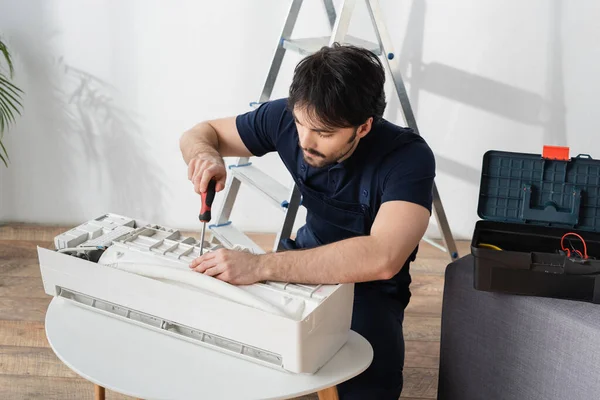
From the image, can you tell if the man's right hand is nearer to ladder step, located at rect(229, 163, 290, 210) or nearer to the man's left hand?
the man's left hand

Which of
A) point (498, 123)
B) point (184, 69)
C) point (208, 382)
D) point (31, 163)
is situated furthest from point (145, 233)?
point (498, 123)

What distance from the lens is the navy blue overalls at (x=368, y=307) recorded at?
174 cm

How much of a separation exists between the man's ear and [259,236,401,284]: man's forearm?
0.90 feet

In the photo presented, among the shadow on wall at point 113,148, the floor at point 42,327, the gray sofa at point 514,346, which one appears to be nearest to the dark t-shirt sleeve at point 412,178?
the gray sofa at point 514,346

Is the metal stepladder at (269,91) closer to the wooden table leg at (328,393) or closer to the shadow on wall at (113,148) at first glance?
the shadow on wall at (113,148)

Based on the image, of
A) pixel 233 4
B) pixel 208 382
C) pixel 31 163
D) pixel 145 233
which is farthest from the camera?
pixel 31 163

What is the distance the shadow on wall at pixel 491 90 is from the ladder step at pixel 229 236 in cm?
86

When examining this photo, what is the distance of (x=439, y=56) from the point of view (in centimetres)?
305

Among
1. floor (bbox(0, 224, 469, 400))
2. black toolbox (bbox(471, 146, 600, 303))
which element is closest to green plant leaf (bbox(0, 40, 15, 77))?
floor (bbox(0, 224, 469, 400))

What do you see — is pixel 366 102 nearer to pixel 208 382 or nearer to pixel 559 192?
pixel 559 192

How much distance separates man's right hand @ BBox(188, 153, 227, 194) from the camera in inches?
65.3

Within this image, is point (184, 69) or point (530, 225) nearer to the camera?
point (530, 225)

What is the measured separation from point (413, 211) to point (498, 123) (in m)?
1.65

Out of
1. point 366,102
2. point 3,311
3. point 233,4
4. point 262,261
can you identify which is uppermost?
point 233,4
